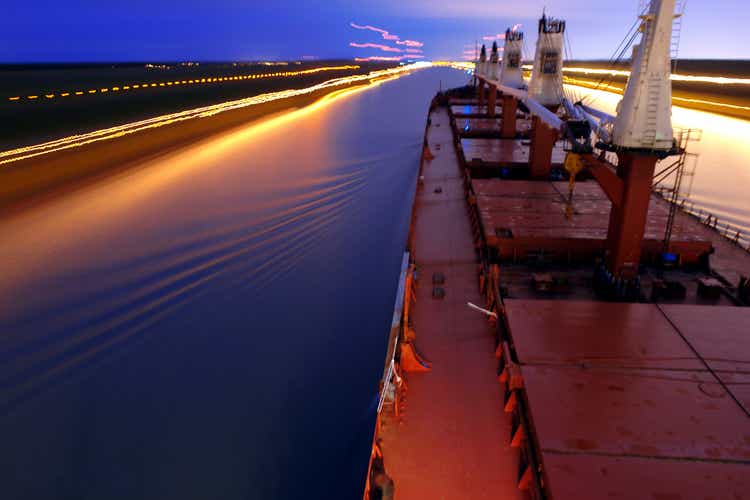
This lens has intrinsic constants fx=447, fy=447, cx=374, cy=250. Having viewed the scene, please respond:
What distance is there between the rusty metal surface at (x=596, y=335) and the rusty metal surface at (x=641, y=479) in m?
1.80

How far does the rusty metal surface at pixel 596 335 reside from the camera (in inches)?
269

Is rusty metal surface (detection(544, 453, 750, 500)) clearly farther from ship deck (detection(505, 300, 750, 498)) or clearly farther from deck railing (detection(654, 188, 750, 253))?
deck railing (detection(654, 188, 750, 253))

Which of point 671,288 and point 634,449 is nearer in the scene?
point 634,449

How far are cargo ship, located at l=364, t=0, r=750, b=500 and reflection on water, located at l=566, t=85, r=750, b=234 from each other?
510cm

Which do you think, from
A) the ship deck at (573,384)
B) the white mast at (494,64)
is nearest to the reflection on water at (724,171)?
the ship deck at (573,384)

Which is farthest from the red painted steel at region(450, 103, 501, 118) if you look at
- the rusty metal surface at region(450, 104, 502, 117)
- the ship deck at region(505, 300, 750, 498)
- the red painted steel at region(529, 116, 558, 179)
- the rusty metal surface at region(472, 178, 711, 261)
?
the ship deck at region(505, 300, 750, 498)

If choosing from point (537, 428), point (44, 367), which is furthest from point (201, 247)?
point (537, 428)

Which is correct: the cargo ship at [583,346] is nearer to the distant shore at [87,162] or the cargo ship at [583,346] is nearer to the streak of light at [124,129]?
the distant shore at [87,162]

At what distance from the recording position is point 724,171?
33938 millimetres

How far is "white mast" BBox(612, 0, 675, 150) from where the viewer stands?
8.62 meters

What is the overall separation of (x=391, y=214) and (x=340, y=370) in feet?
42.4

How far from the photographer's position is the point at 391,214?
77.3ft

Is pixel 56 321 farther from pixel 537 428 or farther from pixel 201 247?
pixel 537 428

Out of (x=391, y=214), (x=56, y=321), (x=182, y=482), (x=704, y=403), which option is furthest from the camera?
(x=391, y=214)
